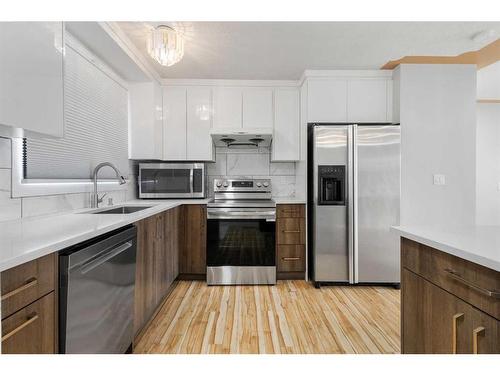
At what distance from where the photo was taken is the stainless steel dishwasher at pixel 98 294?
3.59 feet

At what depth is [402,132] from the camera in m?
3.14

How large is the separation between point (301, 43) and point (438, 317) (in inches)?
93.4

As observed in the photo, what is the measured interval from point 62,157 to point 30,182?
372 millimetres

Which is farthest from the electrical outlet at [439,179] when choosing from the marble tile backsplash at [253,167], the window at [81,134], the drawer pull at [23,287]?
the drawer pull at [23,287]

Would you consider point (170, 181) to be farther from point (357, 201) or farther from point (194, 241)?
point (357, 201)

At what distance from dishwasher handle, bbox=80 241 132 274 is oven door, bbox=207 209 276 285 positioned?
1.50m

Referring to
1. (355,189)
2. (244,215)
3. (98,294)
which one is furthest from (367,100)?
(98,294)

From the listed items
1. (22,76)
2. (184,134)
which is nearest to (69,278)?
(22,76)

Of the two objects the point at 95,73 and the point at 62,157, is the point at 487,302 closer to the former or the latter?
the point at 62,157

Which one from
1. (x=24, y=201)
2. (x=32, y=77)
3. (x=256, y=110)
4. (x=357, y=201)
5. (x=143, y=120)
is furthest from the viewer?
(x=256, y=110)

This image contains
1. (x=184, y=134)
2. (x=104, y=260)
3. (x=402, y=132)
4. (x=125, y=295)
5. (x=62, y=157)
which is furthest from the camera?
(x=184, y=134)

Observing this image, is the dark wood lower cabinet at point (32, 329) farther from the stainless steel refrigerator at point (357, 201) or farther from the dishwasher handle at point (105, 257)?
the stainless steel refrigerator at point (357, 201)

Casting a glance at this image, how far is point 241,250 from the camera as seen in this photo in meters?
3.12

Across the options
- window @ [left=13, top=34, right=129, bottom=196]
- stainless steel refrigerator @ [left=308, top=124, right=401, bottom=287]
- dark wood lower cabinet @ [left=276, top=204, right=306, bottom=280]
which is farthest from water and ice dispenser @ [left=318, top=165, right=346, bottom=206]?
window @ [left=13, top=34, right=129, bottom=196]
